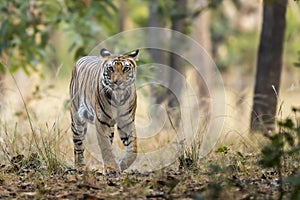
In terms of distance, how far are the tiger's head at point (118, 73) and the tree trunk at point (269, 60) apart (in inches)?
152

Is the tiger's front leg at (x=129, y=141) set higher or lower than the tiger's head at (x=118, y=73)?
lower

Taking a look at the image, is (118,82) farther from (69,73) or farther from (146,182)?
(69,73)

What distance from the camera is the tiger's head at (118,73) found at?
7.30m

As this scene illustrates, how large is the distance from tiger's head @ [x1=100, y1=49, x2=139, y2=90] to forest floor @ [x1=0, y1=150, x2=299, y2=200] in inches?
44.6

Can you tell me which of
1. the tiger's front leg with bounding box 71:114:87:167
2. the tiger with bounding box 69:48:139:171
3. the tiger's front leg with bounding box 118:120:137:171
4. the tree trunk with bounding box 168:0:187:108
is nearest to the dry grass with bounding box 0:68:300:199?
the tiger's front leg with bounding box 71:114:87:167

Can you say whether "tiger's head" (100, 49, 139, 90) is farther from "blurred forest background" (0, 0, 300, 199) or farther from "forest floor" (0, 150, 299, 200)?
"forest floor" (0, 150, 299, 200)

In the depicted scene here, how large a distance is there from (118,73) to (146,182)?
6.24 ft

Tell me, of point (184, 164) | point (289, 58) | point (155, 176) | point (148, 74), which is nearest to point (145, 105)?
point (148, 74)

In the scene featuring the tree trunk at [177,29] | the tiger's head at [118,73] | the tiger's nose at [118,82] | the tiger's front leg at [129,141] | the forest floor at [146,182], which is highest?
the tree trunk at [177,29]

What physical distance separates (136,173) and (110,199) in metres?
1.25

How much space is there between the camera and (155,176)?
18.6 ft

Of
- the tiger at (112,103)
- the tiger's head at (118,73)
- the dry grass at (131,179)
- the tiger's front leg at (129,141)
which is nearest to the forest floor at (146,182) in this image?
the dry grass at (131,179)

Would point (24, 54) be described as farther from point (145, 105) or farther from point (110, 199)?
point (110, 199)

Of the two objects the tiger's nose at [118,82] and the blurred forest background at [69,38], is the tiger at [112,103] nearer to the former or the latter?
the tiger's nose at [118,82]
